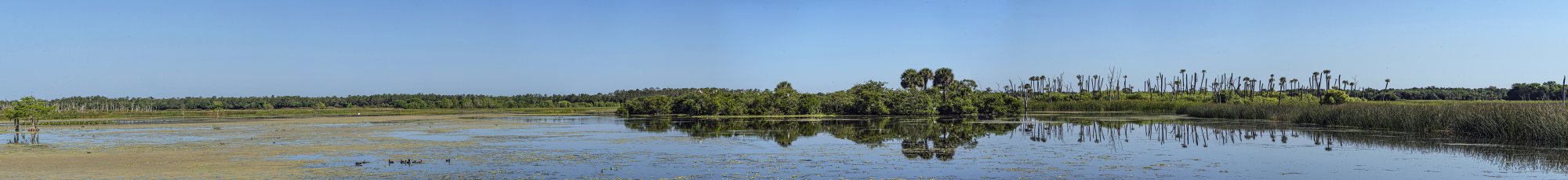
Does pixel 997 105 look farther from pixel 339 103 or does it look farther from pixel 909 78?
pixel 339 103

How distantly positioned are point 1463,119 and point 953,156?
13919 mm

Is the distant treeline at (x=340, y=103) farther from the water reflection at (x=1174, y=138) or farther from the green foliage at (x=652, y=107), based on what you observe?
the water reflection at (x=1174, y=138)

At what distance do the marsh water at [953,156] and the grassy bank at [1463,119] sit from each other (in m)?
0.93

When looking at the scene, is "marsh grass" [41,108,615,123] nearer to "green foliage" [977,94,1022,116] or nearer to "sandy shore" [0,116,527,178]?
"green foliage" [977,94,1022,116]

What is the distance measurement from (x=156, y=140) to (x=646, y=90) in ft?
361

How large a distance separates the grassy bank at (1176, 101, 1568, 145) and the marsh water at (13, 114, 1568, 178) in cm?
93

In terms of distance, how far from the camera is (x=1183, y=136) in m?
25.9

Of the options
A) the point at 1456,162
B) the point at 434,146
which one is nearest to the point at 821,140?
the point at 434,146

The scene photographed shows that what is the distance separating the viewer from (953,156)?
1762cm

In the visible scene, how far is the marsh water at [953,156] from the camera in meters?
14.3

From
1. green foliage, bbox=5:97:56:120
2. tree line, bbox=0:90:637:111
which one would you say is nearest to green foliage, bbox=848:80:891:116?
green foliage, bbox=5:97:56:120

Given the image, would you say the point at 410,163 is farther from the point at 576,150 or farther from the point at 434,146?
the point at 434,146

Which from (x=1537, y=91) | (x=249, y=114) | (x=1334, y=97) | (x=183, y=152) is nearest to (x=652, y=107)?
(x=249, y=114)

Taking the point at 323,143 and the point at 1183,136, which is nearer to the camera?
the point at 323,143
